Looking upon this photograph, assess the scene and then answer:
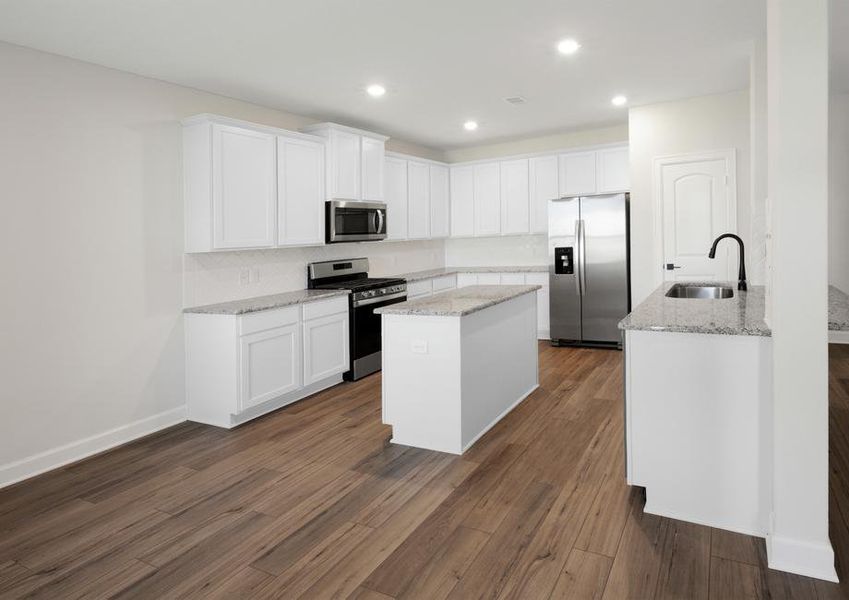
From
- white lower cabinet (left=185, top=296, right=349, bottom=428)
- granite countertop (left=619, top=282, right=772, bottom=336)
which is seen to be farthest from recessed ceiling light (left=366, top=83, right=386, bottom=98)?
granite countertop (left=619, top=282, right=772, bottom=336)

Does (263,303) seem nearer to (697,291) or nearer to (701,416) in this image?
(701,416)

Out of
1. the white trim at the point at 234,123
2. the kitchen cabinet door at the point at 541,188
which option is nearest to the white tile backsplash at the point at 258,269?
the white trim at the point at 234,123

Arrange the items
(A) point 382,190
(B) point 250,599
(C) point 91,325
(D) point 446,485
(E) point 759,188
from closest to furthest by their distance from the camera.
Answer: (B) point 250,599, (D) point 446,485, (C) point 91,325, (E) point 759,188, (A) point 382,190

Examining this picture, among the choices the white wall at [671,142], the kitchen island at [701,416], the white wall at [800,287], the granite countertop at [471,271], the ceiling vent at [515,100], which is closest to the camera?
the white wall at [800,287]

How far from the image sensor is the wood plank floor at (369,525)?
2.10 meters

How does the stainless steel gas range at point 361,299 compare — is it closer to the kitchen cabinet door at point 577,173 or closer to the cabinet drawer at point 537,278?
the cabinet drawer at point 537,278

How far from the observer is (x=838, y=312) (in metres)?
2.48

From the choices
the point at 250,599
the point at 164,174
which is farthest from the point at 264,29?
the point at 250,599

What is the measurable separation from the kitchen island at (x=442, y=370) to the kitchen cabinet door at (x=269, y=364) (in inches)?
43.1

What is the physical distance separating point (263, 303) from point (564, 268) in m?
3.65

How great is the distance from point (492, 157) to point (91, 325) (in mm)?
5319

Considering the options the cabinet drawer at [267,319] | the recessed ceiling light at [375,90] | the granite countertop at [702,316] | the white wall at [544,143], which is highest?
the white wall at [544,143]

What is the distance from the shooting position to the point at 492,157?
7477mm

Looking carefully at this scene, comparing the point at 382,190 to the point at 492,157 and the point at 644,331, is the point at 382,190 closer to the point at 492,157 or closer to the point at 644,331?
the point at 492,157
